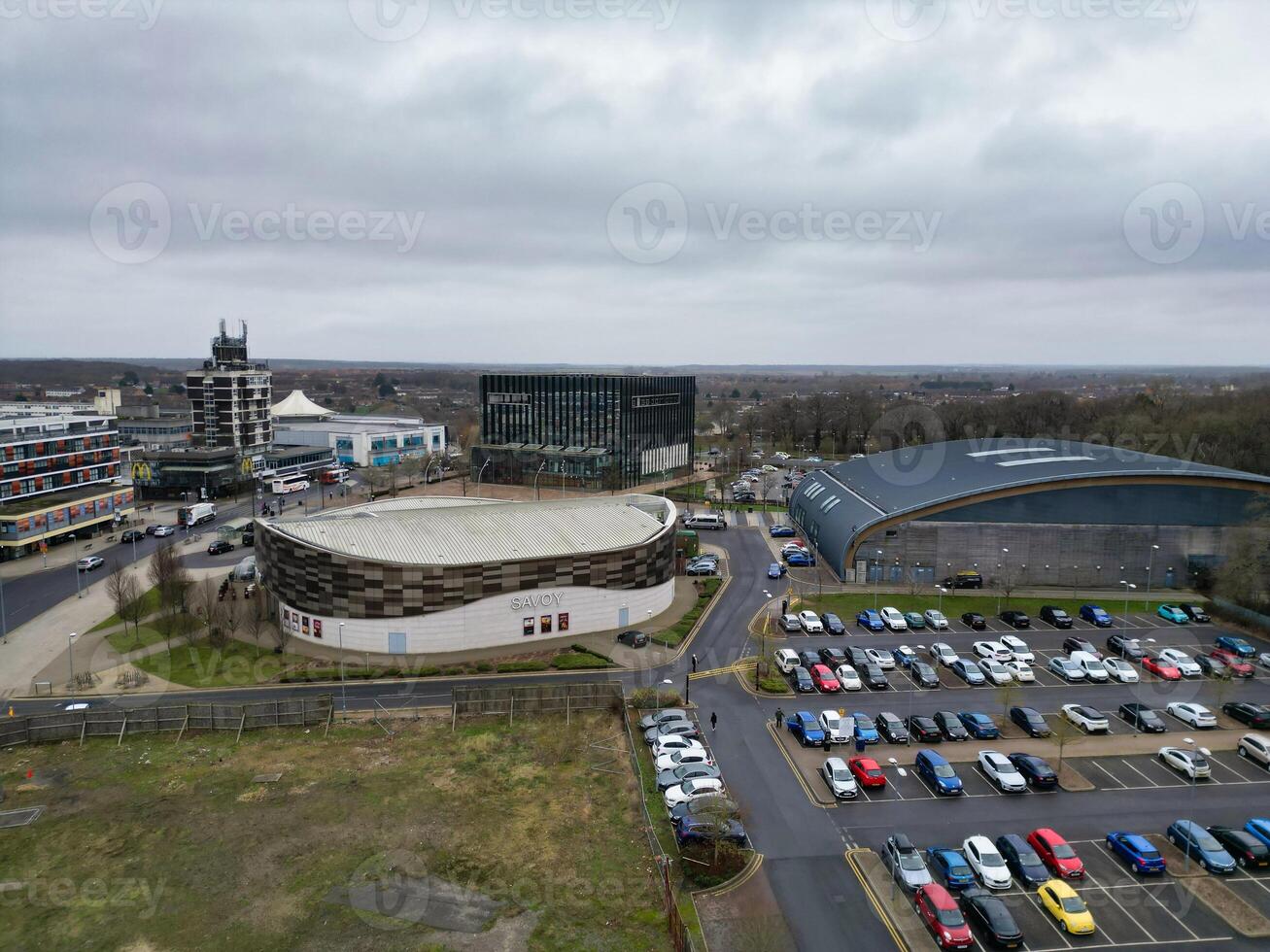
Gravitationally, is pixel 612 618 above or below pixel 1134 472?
below

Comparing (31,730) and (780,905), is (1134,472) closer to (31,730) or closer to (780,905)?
(780,905)

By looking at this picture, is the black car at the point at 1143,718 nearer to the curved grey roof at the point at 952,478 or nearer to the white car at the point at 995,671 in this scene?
the white car at the point at 995,671

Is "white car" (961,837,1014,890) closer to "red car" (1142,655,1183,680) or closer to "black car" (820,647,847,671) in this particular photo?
"black car" (820,647,847,671)

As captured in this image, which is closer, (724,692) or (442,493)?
(724,692)

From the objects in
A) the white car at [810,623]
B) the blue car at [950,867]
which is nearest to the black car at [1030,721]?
the blue car at [950,867]

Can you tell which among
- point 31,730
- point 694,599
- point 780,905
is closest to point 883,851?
point 780,905

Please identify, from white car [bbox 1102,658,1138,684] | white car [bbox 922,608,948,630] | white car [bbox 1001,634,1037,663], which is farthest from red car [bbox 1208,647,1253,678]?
white car [bbox 922,608,948,630]
